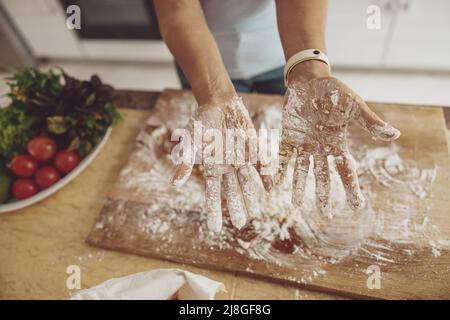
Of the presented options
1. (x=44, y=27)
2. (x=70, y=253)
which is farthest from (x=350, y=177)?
(x=44, y=27)

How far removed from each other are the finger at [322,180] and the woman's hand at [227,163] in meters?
0.12

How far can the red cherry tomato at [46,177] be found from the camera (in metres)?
0.89

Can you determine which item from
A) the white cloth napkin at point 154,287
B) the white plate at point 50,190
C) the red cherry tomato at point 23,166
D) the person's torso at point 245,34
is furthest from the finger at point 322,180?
the red cherry tomato at point 23,166

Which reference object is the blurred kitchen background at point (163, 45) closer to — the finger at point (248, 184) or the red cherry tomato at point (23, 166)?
the red cherry tomato at point (23, 166)

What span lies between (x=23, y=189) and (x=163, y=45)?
1.24 metres

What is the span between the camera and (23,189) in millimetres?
879

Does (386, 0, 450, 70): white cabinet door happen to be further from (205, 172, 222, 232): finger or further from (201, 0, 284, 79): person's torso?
(205, 172, 222, 232): finger

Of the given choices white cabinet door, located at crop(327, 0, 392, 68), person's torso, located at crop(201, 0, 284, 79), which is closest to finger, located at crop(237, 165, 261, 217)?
person's torso, located at crop(201, 0, 284, 79)

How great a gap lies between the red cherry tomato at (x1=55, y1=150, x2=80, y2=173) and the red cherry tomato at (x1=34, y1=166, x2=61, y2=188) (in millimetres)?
20

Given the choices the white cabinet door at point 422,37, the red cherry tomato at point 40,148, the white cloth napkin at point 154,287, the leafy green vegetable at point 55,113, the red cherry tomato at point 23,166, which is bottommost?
the white cloth napkin at point 154,287

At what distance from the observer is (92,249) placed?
801mm

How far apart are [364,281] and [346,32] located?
4.34 ft

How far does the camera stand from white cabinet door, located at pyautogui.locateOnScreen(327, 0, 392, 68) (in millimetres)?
1540
